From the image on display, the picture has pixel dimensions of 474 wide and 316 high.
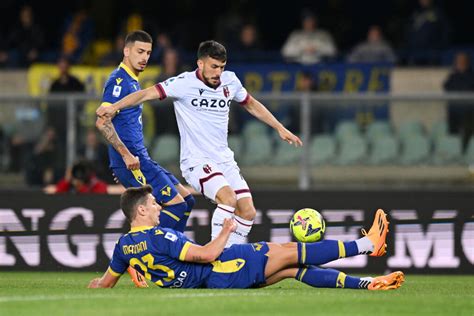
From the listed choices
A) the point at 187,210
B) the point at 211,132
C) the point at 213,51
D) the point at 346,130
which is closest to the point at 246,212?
the point at 187,210

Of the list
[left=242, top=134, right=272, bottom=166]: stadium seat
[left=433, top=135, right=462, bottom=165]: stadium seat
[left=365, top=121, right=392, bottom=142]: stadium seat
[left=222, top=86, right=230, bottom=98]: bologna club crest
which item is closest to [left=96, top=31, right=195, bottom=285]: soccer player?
[left=222, top=86, right=230, bottom=98]: bologna club crest

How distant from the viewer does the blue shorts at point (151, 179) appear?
11.9m

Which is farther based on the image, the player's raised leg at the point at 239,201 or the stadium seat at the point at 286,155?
the stadium seat at the point at 286,155

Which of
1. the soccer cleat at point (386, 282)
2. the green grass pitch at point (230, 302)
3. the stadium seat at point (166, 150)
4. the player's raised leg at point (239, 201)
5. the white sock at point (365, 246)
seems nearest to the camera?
the green grass pitch at point (230, 302)

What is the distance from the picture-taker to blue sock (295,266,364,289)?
1027cm

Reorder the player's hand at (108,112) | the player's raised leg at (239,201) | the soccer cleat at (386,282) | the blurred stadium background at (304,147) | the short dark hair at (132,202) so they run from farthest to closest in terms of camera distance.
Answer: the blurred stadium background at (304,147)
the player's raised leg at (239,201)
the player's hand at (108,112)
the soccer cleat at (386,282)
the short dark hair at (132,202)

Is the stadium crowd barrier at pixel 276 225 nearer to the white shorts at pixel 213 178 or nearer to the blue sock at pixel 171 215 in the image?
the white shorts at pixel 213 178

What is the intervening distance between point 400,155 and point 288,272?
6.00 metres

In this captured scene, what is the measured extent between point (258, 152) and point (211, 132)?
4269mm

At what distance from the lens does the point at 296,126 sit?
641 inches

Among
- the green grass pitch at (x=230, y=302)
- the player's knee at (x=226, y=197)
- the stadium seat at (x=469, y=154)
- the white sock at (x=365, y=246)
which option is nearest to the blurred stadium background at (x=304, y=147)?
the stadium seat at (x=469, y=154)

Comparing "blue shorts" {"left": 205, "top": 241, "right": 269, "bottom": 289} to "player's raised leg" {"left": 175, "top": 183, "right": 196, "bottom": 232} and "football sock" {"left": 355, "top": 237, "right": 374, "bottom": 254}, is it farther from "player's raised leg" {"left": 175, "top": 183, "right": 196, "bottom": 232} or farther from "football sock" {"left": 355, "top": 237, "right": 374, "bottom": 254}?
"player's raised leg" {"left": 175, "top": 183, "right": 196, "bottom": 232}

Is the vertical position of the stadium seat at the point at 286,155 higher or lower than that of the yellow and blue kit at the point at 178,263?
higher

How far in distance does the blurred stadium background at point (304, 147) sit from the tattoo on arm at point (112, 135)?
3.27m
